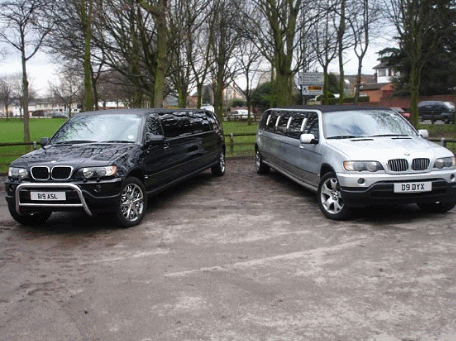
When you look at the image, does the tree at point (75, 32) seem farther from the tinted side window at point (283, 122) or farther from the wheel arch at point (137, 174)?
the wheel arch at point (137, 174)

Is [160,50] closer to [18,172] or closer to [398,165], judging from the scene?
[18,172]

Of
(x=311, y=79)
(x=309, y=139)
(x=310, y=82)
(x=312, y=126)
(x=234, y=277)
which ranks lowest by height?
(x=234, y=277)

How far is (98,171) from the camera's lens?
607 cm

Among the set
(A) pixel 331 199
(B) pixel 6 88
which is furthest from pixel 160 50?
(B) pixel 6 88

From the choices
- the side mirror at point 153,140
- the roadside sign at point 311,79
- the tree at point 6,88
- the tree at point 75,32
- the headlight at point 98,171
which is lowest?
the headlight at point 98,171

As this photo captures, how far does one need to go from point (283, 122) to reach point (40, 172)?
5235 mm

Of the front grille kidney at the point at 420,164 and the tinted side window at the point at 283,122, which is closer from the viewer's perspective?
the front grille kidney at the point at 420,164

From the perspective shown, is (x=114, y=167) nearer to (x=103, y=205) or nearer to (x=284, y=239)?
(x=103, y=205)

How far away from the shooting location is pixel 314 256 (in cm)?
502

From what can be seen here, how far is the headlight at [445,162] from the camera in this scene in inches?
252

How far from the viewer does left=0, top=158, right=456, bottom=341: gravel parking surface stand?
3.40 meters

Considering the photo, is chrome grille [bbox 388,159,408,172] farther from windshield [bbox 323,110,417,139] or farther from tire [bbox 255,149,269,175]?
tire [bbox 255,149,269,175]

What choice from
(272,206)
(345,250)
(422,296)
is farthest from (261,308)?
(272,206)

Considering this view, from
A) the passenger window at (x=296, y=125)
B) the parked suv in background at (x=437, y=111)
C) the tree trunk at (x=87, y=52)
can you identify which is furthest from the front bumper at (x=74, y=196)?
the parked suv in background at (x=437, y=111)
